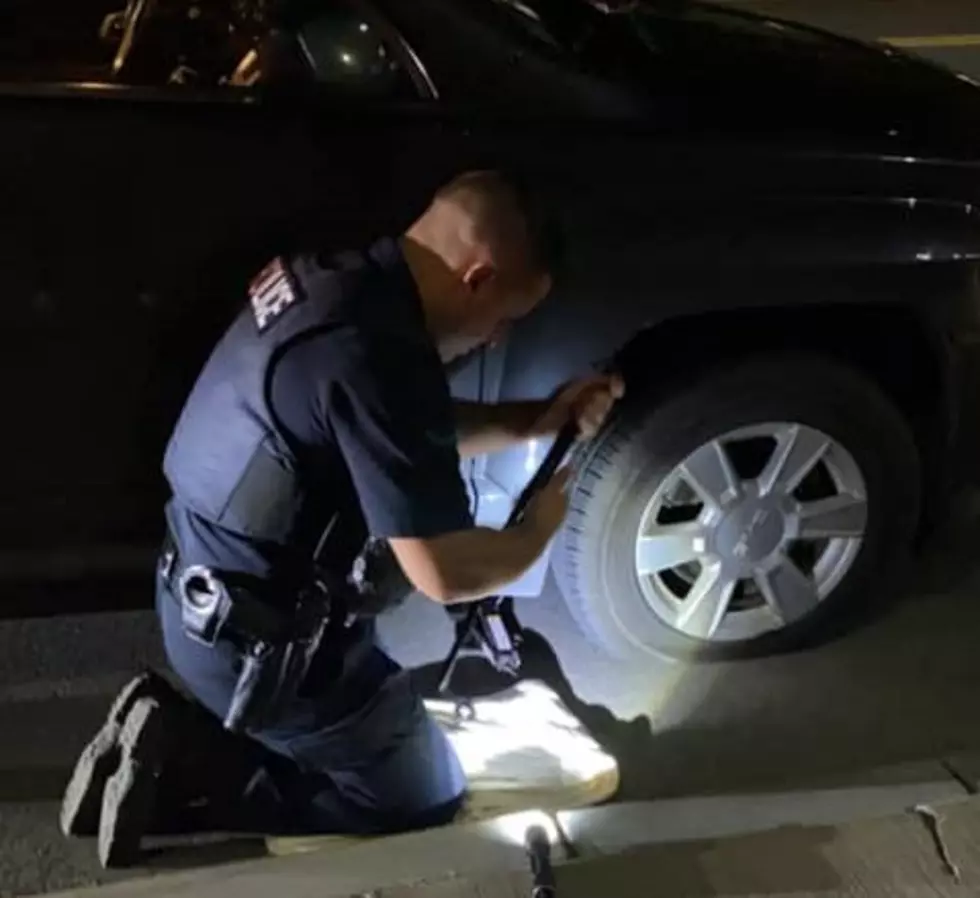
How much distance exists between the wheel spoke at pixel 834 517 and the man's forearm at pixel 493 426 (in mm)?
641

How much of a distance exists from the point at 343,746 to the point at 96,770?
1.42 ft

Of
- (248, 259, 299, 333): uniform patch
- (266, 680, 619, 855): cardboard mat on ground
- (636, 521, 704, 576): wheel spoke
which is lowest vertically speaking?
(266, 680, 619, 855): cardboard mat on ground

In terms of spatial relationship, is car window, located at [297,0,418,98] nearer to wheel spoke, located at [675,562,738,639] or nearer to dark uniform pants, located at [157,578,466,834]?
dark uniform pants, located at [157,578,466,834]

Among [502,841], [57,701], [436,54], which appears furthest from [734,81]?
[57,701]

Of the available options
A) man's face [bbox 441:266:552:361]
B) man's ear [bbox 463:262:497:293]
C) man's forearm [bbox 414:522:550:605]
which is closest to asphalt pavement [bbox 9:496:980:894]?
man's forearm [bbox 414:522:550:605]

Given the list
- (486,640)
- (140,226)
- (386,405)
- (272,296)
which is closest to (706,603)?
(486,640)

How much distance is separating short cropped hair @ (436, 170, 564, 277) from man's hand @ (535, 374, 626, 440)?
0.39 meters

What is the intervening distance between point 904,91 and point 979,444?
2.56 feet

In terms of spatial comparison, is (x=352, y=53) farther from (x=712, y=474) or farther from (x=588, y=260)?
(x=712, y=474)

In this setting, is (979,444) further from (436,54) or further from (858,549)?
(436,54)

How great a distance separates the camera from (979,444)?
3617 millimetres

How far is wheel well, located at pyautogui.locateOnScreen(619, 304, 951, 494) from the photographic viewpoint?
10.8 feet

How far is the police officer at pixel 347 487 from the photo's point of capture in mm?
2605

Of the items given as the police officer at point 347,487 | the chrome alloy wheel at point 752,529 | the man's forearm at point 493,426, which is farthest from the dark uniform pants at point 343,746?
the chrome alloy wheel at point 752,529
